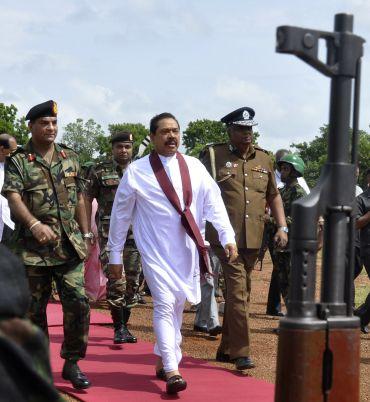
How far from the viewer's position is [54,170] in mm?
6879

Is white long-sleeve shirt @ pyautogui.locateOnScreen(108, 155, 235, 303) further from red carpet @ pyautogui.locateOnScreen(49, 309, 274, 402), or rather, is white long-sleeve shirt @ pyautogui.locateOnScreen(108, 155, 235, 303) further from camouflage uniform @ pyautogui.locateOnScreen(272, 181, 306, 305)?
camouflage uniform @ pyautogui.locateOnScreen(272, 181, 306, 305)

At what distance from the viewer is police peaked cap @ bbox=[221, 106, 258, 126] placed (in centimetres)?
825

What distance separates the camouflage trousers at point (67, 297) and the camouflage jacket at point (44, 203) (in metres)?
0.09

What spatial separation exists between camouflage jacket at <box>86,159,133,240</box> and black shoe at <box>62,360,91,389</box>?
3561mm

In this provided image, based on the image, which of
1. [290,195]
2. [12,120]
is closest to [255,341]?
[290,195]

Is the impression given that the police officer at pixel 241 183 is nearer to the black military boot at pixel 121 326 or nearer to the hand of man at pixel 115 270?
the hand of man at pixel 115 270

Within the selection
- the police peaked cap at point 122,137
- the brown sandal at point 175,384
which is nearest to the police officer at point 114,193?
the police peaked cap at point 122,137

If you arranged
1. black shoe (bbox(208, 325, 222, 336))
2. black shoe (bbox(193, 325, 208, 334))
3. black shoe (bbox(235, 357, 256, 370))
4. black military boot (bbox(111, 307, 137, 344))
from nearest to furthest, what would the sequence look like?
black shoe (bbox(235, 357, 256, 370)) → black military boot (bbox(111, 307, 137, 344)) → black shoe (bbox(208, 325, 222, 336)) → black shoe (bbox(193, 325, 208, 334))

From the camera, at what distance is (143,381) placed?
24.2 feet

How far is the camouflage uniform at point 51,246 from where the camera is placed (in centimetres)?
677

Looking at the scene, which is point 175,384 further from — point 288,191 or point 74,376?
point 288,191

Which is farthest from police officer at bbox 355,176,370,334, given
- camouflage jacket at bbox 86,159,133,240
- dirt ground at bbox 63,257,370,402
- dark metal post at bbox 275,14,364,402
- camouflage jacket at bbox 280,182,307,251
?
dark metal post at bbox 275,14,364,402

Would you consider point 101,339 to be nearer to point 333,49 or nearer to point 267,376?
point 267,376

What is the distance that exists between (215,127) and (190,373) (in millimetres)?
90639
